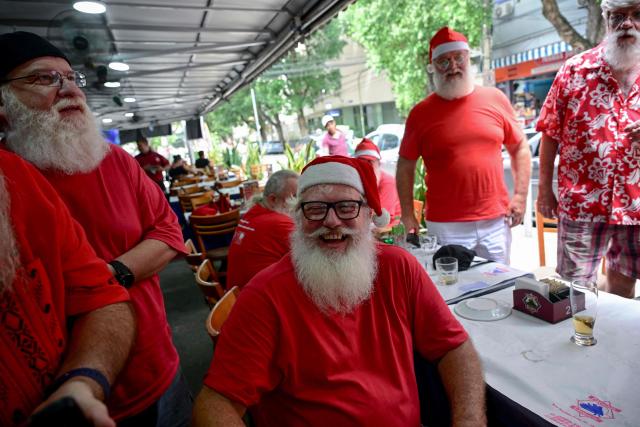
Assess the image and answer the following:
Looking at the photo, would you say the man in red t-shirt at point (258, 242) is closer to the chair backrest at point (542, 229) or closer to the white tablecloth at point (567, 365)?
the white tablecloth at point (567, 365)

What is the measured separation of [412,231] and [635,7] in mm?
1749

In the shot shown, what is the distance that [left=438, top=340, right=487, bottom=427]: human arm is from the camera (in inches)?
49.2

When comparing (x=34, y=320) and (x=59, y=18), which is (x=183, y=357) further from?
(x=59, y=18)

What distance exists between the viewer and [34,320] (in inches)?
31.7

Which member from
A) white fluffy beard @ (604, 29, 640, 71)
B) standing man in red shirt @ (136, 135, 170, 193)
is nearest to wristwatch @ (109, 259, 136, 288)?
white fluffy beard @ (604, 29, 640, 71)

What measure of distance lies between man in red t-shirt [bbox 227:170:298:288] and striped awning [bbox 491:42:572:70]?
12866mm

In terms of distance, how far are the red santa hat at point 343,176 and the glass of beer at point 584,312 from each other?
0.77 meters

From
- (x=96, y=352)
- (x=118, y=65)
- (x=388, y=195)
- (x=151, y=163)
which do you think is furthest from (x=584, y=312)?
(x=151, y=163)

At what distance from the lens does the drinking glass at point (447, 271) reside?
196cm

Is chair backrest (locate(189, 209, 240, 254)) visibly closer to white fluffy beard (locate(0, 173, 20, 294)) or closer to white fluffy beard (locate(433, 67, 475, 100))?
white fluffy beard (locate(433, 67, 475, 100))

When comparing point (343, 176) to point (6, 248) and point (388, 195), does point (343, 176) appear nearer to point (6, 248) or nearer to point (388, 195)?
point (6, 248)

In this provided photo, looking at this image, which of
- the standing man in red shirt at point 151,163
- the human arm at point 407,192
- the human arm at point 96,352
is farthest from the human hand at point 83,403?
the standing man in red shirt at point 151,163

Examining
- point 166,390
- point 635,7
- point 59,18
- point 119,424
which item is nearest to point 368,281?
point 166,390

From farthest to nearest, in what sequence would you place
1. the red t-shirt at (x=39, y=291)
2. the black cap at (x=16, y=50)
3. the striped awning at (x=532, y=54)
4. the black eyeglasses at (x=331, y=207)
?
the striped awning at (x=532, y=54) → the black eyeglasses at (x=331, y=207) → the black cap at (x=16, y=50) → the red t-shirt at (x=39, y=291)
